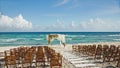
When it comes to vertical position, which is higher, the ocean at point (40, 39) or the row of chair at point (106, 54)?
the row of chair at point (106, 54)

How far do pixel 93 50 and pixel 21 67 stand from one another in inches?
246

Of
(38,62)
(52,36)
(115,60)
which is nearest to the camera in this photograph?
(38,62)

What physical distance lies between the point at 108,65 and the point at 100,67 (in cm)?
80

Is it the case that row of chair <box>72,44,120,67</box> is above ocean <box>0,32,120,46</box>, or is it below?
above

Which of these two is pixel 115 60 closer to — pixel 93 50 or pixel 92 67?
pixel 92 67

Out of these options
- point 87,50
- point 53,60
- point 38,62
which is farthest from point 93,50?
point 53,60

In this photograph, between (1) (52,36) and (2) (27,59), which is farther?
(1) (52,36)

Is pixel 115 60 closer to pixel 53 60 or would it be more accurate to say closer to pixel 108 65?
pixel 108 65

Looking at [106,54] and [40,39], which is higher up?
[106,54]

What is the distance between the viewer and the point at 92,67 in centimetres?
1067

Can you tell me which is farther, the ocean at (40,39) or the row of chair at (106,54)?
the ocean at (40,39)

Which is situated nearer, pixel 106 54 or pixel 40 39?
pixel 106 54

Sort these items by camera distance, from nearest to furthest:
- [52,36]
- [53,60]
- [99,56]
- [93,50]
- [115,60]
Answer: [53,60]
[115,60]
[99,56]
[93,50]
[52,36]

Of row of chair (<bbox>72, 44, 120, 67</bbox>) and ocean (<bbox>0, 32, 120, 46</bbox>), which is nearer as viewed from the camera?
row of chair (<bbox>72, 44, 120, 67</bbox>)
